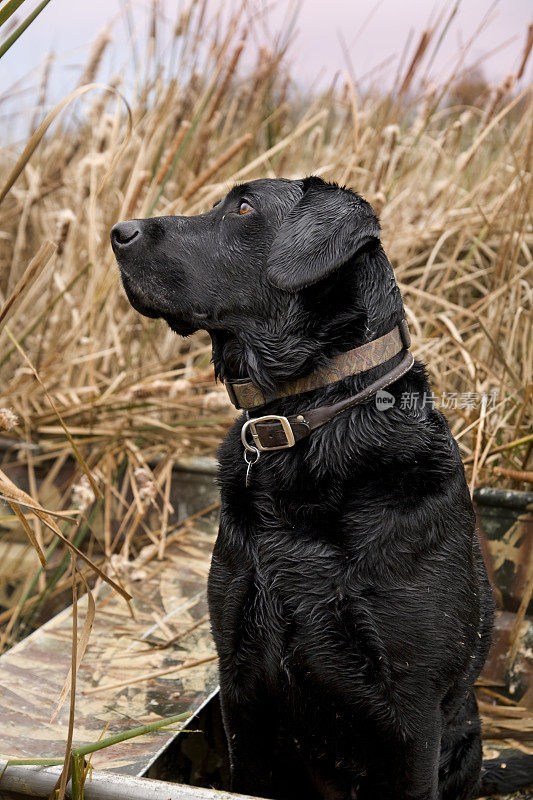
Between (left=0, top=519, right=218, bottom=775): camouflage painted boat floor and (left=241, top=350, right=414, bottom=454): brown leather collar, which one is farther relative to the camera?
(left=0, top=519, right=218, bottom=775): camouflage painted boat floor

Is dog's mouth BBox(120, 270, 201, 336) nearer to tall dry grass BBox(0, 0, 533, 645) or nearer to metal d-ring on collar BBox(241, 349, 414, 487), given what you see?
metal d-ring on collar BBox(241, 349, 414, 487)

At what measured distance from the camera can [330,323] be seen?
1.61 metres

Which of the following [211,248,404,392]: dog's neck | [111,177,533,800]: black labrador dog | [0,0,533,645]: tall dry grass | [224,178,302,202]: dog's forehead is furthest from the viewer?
[0,0,533,645]: tall dry grass

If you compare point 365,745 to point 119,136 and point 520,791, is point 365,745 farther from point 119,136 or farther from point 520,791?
point 119,136

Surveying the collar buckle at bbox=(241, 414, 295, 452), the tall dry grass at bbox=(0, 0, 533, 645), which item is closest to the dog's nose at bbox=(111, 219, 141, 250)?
the collar buckle at bbox=(241, 414, 295, 452)

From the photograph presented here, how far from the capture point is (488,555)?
2.33m

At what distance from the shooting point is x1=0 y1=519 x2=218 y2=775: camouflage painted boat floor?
1.67m

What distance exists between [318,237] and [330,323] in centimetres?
17

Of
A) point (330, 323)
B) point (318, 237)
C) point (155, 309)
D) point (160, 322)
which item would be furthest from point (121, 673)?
point (160, 322)

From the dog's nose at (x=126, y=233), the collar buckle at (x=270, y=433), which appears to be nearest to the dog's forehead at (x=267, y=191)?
the dog's nose at (x=126, y=233)

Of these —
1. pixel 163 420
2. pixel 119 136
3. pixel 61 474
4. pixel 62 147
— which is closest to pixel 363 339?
pixel 163 420

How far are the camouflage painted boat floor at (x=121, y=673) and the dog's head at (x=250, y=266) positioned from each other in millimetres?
826

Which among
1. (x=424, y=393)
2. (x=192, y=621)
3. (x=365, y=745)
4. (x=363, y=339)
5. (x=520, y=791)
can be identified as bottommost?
(x=520, y=791)

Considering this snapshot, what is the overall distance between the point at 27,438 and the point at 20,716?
4.11 feet
